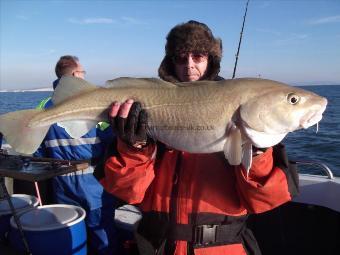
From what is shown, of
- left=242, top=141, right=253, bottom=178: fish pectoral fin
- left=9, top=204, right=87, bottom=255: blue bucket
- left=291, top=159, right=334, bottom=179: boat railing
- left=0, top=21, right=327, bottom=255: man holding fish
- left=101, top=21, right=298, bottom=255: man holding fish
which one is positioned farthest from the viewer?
left=291, top=159, right=334, bottom=179: boat railing

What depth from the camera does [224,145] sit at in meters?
2.70

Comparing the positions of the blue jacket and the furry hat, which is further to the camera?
the blue jacket

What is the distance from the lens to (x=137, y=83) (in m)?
3.04

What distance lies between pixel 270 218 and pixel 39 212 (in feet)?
10.9

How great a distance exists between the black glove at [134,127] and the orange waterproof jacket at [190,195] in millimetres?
68

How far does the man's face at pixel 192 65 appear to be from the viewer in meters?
3.22

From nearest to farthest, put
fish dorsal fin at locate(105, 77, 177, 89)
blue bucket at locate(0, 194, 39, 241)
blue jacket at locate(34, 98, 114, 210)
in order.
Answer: fish dorsal fin at locate(105, 77, 177, 89) < blue bucket at locate(0, 194, 39, 241) < blue jacket at locate(34, 98, 114, 210)

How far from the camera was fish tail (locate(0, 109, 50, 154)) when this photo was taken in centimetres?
320

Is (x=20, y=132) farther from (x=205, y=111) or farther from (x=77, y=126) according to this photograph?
(x=205, y=111)

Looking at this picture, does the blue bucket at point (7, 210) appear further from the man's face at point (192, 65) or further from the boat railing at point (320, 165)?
the boat railing at point (320, 165)

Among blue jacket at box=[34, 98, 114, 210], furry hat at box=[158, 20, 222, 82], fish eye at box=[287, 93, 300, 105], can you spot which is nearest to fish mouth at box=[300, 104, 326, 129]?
fish eye at box=[287, 93, 300, 105]

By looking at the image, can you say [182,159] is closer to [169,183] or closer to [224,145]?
[169,183]

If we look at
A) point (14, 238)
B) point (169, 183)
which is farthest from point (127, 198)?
point (14, 238)

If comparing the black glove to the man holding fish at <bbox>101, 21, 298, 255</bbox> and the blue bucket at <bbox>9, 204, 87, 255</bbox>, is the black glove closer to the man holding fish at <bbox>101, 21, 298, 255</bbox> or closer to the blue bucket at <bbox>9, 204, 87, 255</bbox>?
the man holding fish at <bbox>101, 21, 298, 255</bbox>
